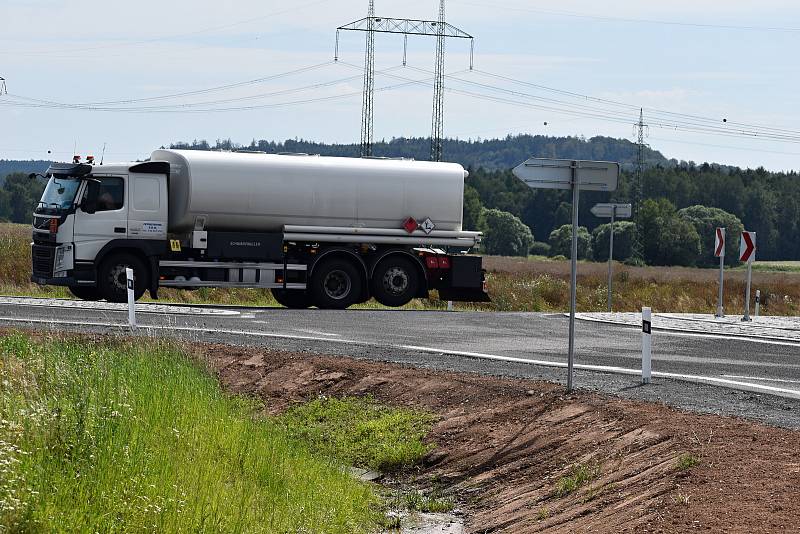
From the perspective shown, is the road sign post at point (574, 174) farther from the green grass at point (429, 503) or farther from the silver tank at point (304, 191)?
the silver tank at point (304, 191)

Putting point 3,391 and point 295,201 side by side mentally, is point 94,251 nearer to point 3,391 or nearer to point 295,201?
point 295,201

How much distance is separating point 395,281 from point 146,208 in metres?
6.20

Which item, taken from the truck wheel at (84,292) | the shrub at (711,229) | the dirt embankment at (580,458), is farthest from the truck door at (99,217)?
the shrub at (711,229)

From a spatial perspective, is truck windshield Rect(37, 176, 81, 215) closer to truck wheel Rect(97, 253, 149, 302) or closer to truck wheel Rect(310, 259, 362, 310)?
truck wheel Rect(97, 253, 149, 302)

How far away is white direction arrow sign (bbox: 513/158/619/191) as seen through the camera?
13500mm

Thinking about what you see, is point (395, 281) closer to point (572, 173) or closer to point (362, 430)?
point (362, 430)

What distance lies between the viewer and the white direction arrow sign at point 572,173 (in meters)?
13.5

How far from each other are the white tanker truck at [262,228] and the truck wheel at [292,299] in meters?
0.03

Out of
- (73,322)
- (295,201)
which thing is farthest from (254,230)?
(73,322)

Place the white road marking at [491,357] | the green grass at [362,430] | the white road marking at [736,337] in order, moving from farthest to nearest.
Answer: the white road marking at [736,337] → the white road marking at [491,357] → the green grass at [362,430]

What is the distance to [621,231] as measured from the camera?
367 ft

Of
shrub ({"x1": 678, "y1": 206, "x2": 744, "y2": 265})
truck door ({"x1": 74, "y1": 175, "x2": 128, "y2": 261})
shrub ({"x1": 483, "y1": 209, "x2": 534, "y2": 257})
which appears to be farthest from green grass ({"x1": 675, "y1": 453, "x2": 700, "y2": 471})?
shrub ({"x1": 483, "y1": 209, "x2": 534, "y2": 257})

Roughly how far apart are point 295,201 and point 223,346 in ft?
32.7

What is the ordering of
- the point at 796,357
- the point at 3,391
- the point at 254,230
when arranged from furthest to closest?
the point at 254,230 < the point at 796,357 < the point at 3,391
